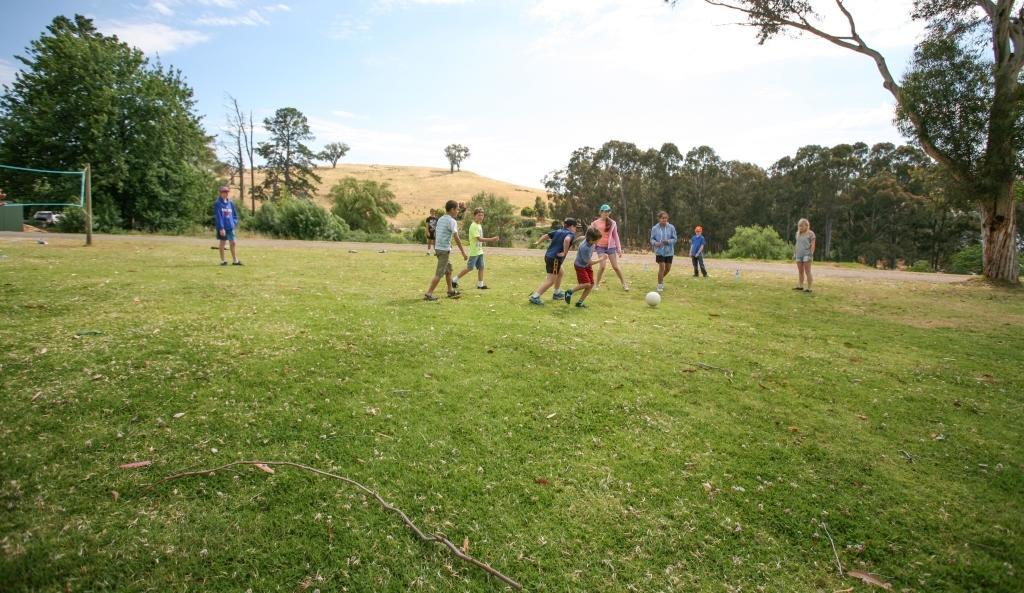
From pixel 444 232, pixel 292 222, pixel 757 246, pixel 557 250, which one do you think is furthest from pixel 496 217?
pixel 444 232

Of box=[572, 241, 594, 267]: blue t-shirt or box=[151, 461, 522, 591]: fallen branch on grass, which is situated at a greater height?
box=[572, 241, 594, 267]: blue t-shirt

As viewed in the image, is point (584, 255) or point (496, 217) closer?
point (584, 255)

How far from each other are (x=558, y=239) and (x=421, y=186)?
10430 cm

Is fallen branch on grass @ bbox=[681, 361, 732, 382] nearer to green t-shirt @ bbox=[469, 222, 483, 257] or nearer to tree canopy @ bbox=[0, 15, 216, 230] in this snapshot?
green t-shirt @ bbox=[469, 222, 483, 257]

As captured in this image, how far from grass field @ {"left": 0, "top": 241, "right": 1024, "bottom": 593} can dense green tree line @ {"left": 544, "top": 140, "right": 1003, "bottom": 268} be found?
→ 203 ft

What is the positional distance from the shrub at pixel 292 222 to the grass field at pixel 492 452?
98.4ft

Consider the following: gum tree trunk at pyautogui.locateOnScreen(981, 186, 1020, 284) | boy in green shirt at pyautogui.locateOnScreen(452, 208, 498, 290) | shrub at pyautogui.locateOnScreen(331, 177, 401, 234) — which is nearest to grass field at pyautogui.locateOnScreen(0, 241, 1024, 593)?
boy in green shirt at pyautogui.locateOnScreen(452, 208, 498, 290)

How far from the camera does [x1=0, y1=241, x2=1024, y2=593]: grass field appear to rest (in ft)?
11.6

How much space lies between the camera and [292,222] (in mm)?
38375

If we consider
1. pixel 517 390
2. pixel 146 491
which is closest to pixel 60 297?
pixel 146 491

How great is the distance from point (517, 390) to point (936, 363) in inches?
306

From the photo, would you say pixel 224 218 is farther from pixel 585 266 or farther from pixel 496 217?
pixel 496 217

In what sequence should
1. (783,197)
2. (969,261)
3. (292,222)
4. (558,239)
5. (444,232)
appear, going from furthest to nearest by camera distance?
(783,197) < (292,222) < (969,261) < (558,239) < (444,232)

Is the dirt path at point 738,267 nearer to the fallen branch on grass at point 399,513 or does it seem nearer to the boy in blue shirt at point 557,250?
the boy in blue shirt at point 557,250
